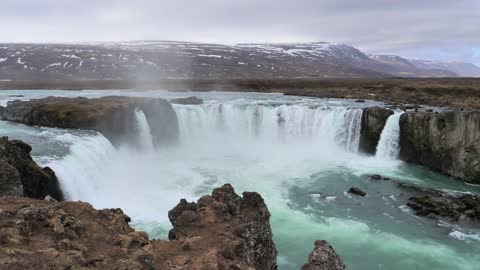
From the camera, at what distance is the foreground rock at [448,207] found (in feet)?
76.6

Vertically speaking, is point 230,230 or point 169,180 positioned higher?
point 230,230

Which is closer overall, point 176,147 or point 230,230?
point 230,230

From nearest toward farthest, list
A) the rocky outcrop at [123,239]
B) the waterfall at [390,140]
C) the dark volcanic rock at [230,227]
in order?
the rocky outcrop at [123,239], the dark volcanic rock at [230,227], the waterfall at [390,140]

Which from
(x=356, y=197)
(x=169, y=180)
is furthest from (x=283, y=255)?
(x=169, y=180)

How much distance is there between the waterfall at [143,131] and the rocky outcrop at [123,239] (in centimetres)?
2710

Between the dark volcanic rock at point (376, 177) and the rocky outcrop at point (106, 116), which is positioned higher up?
the rocky outcrop at point (106, 116)

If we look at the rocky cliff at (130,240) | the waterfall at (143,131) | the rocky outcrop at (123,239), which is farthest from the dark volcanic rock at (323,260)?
the waterfall at (143,131)

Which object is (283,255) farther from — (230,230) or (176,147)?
(176,147)

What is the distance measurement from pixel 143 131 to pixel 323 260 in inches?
1232

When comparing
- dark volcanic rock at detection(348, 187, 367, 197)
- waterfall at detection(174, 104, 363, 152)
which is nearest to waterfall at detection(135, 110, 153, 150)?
waterfall at detection(174, 104, 363, 152)

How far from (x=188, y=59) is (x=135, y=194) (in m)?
164

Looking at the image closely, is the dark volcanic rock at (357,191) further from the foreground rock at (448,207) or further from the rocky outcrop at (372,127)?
the rocky outcrop at (372,127)

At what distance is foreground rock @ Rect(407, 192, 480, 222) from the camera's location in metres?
23.3

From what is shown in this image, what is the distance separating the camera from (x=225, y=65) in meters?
177
